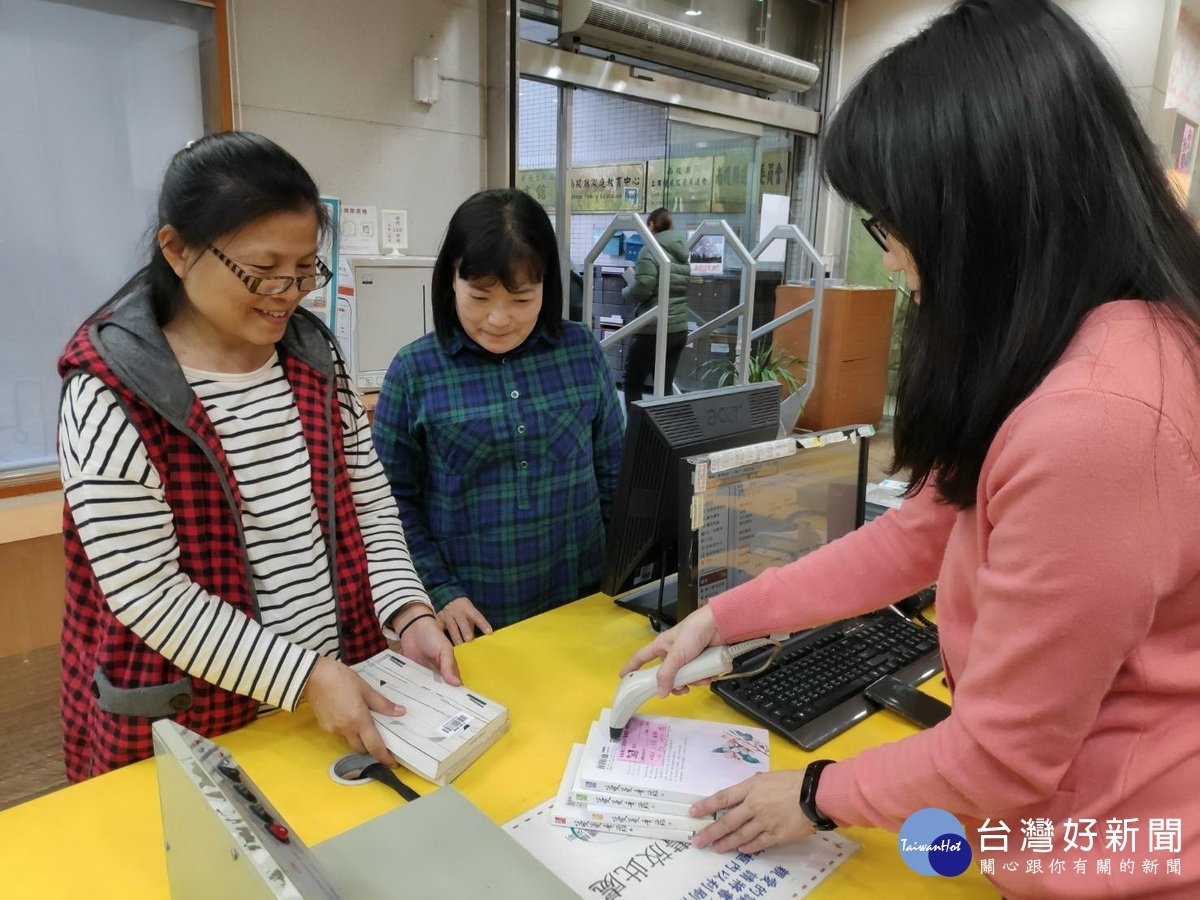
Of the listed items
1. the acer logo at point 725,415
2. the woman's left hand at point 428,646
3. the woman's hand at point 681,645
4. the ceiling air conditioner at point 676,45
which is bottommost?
the woman's left hand at point 428,646

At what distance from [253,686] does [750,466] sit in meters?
0.76

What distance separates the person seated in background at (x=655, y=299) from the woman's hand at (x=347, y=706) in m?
3.60

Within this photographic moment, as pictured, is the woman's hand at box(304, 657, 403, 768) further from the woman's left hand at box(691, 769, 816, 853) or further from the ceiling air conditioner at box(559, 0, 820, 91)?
the ceiling air conditioner at box(559, 0, 820, 91)

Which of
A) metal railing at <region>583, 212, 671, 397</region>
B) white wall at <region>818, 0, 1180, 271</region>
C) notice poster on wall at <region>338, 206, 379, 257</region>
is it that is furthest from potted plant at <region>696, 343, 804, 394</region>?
notice poster on wall at <region>338, 206, 379, 257</region>

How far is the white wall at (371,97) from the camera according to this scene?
299 centimetres

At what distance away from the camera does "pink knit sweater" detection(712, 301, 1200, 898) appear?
1.86 ft

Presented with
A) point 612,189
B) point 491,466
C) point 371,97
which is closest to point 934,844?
point 491,466

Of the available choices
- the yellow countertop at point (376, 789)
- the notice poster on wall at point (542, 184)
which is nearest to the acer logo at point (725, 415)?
the yellow countertop at point (376, 789)

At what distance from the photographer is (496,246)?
59.0 inches

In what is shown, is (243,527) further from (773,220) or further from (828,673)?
(773,220)

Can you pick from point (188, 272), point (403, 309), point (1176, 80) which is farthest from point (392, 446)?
point (1176, 80)

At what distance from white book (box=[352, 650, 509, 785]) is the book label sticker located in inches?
6.4

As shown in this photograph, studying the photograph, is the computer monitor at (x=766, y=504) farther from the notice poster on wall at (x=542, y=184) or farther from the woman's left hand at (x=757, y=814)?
the notice poster on wall at (x=542, y=184)

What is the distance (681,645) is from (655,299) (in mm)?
3889
